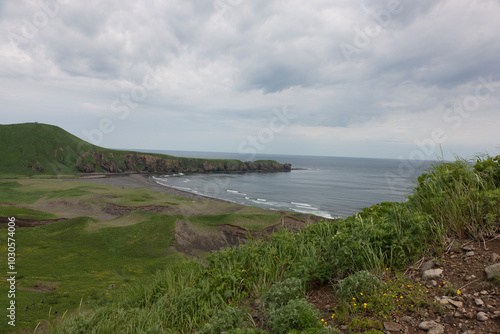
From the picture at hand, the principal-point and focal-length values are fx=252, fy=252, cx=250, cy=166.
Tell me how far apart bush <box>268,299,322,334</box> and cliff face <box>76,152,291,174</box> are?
122820 millimetres

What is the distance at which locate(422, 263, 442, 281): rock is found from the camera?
13.2 feet

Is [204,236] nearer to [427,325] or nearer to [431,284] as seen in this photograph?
[431,284]

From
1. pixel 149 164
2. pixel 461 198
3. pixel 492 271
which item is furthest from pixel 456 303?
pixel 149 164

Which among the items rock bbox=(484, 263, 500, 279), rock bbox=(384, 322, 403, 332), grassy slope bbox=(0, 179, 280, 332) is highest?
rock bbox=(484, 263, 500, 279)

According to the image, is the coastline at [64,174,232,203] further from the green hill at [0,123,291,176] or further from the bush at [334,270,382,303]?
the bush at [334,270,382,303]

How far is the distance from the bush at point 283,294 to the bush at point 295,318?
481 millimetres

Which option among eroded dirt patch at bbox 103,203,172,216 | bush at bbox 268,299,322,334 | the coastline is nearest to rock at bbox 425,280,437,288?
bush at bbox 268,299,322,334

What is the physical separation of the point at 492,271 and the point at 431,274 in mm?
744

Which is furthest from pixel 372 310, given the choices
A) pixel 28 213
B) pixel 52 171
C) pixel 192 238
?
pixel 52 171

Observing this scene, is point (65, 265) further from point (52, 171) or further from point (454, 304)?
point (52, 171)

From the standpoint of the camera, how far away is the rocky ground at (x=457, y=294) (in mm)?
3072

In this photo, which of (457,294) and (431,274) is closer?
(457,294)

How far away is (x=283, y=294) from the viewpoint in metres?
4.23

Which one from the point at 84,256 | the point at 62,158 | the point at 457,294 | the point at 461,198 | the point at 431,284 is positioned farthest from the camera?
the point at 62,158
